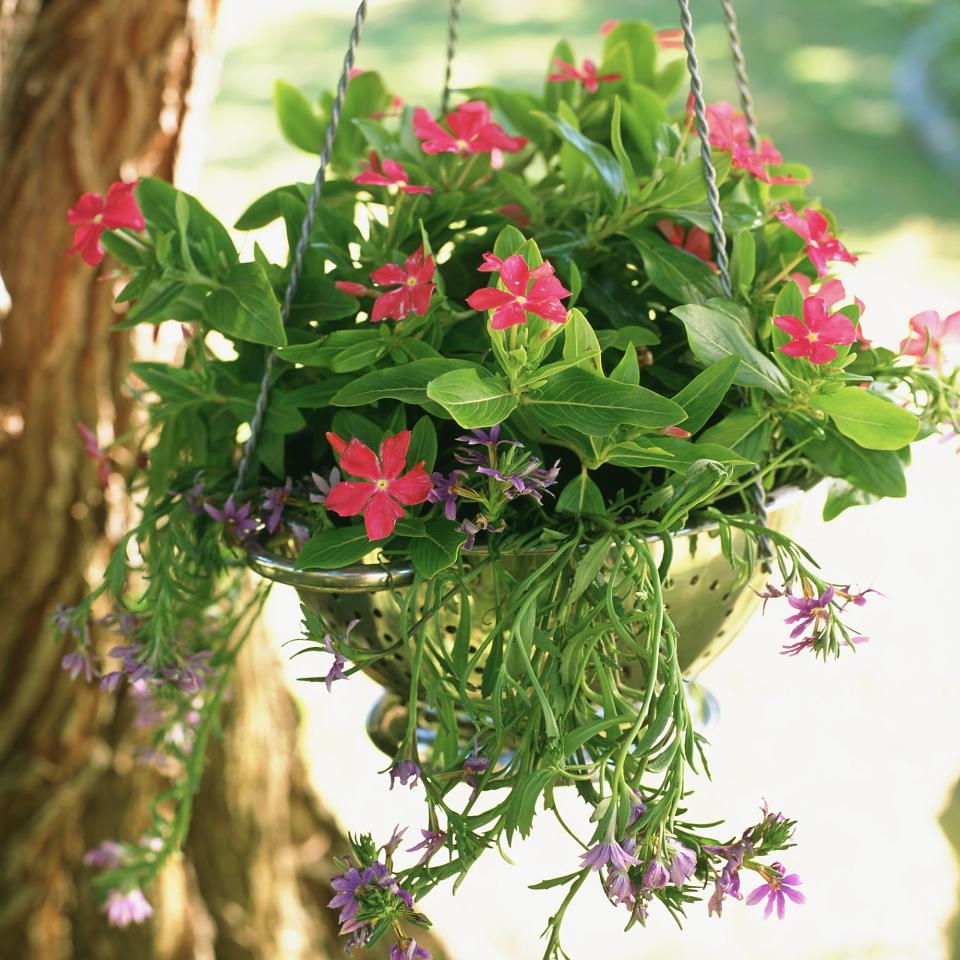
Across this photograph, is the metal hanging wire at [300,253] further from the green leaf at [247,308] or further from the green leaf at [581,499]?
the green leaf at [581,499]

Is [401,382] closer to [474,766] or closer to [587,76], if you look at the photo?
[474,766]

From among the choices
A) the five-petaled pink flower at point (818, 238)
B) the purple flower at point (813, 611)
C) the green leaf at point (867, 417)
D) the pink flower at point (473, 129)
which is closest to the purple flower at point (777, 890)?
the purple flower at point (813, 611)

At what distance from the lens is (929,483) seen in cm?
273

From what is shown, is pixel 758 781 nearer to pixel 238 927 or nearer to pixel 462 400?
pixel 238 927

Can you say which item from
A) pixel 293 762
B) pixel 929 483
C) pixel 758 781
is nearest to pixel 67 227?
pixel 293 762

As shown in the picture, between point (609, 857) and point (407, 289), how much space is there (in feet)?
0.96

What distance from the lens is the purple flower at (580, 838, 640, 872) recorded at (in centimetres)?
49

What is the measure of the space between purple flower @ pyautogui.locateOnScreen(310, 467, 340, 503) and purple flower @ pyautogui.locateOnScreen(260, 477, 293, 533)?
0.09 feet

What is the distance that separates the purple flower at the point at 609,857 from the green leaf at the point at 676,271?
29 cm

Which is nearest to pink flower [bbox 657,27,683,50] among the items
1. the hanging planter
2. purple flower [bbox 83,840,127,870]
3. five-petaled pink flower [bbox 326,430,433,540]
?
the hanging planter

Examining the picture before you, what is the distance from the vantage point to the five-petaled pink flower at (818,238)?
0.64 meters

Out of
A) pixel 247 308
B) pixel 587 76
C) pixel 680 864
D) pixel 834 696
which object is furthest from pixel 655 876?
pixel 834 696

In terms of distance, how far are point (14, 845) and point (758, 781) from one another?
129 centimetres

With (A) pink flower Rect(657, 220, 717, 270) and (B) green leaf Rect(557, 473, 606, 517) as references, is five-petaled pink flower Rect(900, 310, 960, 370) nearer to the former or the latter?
(A) pink flower Rect(657, 220, 717, 270)
